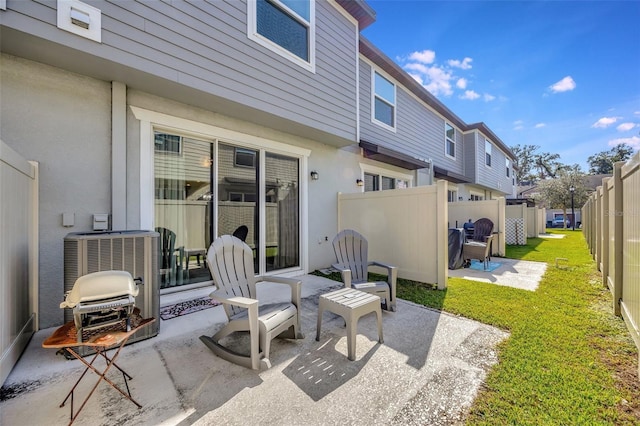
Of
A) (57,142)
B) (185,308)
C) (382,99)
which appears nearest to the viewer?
(57,142)

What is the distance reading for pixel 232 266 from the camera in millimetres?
2949

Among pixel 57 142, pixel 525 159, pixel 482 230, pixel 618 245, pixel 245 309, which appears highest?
pixel 525 159

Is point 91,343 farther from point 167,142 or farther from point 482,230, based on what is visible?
point 482,230

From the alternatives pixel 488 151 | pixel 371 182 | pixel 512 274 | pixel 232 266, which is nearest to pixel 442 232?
pixel 512 274

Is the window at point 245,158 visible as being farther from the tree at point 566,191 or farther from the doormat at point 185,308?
the tree at point 566,191

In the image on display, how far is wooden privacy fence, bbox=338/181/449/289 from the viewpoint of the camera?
15.0ft

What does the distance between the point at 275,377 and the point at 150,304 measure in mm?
1643

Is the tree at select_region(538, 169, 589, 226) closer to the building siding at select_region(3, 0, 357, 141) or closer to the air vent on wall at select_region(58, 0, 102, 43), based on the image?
the building siding at select_region(3, 0, 357, 141)

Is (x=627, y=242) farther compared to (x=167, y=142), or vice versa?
(x=167, y=142)

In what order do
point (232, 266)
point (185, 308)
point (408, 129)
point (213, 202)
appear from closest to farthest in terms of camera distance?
point (232, 266) → point (185, 308) → point (213, 202) → point (408, 129)

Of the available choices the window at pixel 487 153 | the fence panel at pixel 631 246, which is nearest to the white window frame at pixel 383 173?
the fence panel at pixel 631 246

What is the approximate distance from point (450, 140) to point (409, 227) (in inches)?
340

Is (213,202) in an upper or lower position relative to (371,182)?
lower

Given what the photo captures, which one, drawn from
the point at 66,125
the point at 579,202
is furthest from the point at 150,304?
the point at 579,202
